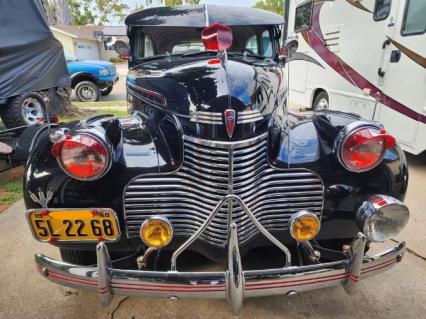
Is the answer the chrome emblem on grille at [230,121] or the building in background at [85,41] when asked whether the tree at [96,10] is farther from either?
the chrome emblem on grille at [230,121]

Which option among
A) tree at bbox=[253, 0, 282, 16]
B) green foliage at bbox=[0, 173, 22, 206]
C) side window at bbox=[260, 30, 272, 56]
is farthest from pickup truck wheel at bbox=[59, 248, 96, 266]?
tree at bbox=[253, 0, 282, 16]

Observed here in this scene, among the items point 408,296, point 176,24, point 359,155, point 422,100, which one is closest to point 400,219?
point 359,155

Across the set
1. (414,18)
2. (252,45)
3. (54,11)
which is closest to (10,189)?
(252,45)

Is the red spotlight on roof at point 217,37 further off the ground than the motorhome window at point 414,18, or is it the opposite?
the red spotlight on roof at point 217,37

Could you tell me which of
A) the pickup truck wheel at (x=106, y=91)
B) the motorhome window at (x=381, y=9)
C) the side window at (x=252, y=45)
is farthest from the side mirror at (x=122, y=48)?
the pickup truck wheel at (x=106, y=91)

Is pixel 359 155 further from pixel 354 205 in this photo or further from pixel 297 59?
pixel 297 59

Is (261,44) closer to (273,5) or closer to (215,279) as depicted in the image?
(215,279)

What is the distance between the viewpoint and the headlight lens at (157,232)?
1817mm

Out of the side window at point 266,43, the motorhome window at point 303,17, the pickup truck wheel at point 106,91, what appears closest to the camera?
the side window at point 266,43

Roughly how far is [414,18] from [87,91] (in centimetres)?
999

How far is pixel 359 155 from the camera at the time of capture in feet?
6.33

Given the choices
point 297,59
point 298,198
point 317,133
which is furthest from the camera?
point 297,59

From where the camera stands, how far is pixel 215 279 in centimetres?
169

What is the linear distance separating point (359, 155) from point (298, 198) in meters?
0.43
